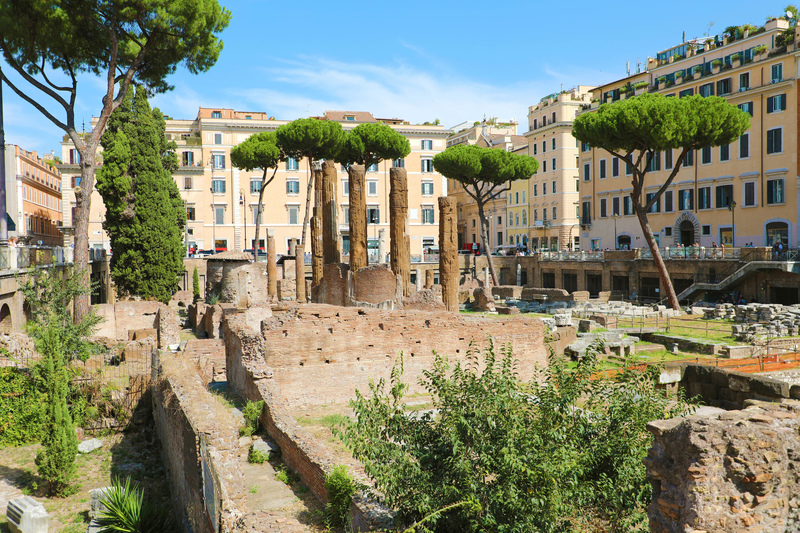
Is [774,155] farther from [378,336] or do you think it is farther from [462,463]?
[462,463]

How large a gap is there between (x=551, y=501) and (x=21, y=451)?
10310mm

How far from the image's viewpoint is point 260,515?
7891 millimetres

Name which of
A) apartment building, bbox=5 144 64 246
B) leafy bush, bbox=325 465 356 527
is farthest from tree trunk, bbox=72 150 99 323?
apartment building, bbox=5 144 64 246

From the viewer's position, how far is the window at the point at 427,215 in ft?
181

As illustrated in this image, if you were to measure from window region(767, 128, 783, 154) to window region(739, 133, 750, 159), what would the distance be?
1.19 meters

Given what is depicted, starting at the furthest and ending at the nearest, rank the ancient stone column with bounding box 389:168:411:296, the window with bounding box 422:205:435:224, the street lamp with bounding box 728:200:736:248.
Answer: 1. the window with bounding box 422:205:435:224
2. the street lamp with bounding box 728:200:736:248
3. the ancient stone column with bounding box 389:168:411:296

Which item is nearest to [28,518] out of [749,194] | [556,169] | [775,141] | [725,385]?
[725,385]

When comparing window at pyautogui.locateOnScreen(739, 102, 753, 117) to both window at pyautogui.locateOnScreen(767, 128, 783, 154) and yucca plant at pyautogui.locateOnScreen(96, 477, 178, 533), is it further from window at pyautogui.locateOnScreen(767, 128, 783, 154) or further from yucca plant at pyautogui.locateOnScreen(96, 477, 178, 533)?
yucca plant at pyautogui.locateOnScreen(96, 477, 178, 533)

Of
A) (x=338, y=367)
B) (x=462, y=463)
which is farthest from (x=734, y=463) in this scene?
(x=338, y=367)

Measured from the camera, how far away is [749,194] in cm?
3525

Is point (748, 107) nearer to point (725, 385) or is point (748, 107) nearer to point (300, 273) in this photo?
point (300, 273)

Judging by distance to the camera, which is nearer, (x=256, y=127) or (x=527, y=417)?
(x=527, y=417)

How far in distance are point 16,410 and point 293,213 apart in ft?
137

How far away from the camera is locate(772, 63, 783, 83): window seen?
1318 inches
